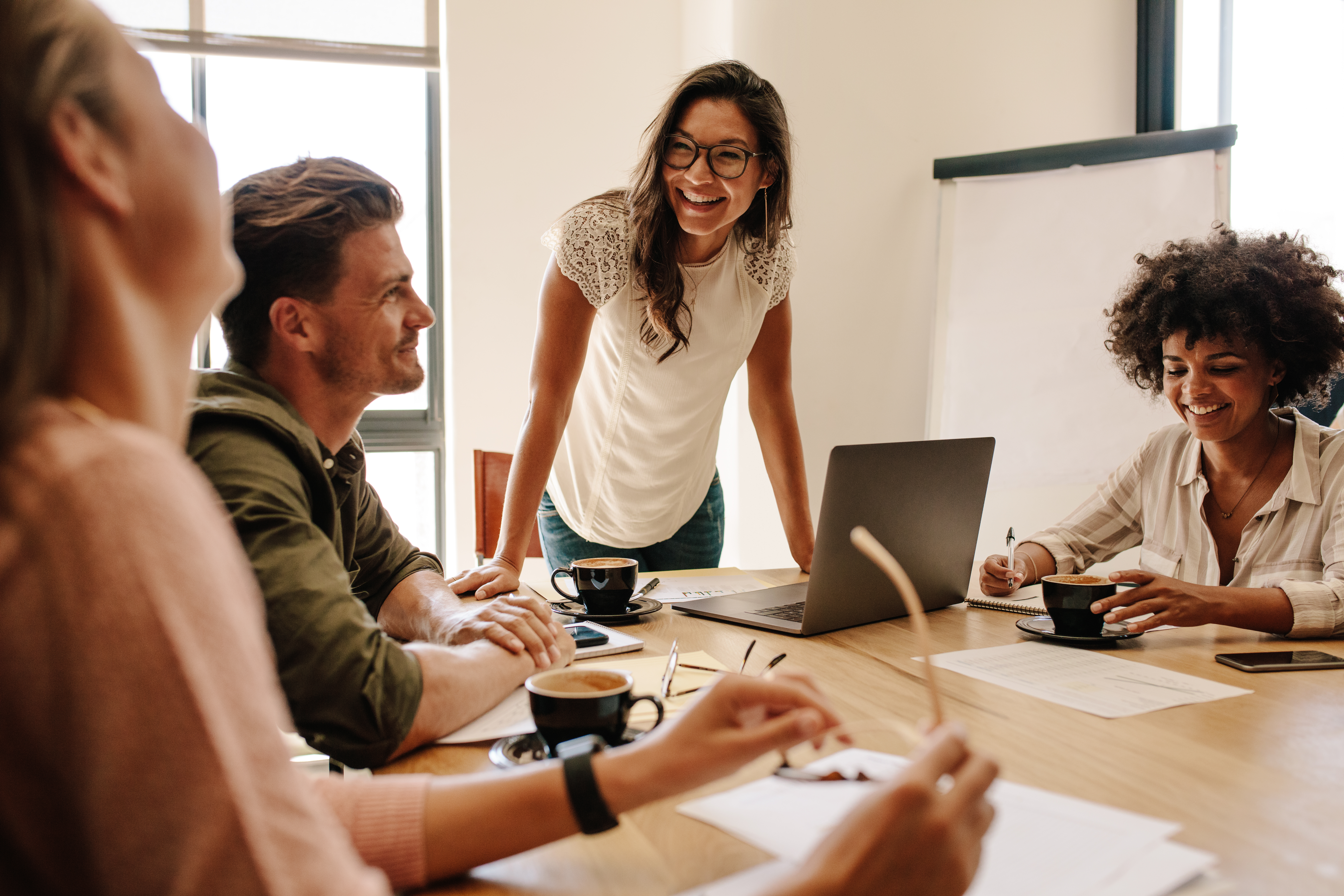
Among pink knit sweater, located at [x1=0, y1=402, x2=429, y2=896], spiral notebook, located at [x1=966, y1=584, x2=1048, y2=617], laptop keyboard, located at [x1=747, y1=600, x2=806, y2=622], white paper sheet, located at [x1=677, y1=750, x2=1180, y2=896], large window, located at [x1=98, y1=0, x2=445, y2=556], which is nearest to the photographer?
pink knit sweater, located at [x1=0, y1=402, x2=429, y2=896]

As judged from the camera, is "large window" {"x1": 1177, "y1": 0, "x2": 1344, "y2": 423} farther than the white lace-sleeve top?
Yes

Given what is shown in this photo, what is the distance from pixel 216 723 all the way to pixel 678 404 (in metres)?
1.63

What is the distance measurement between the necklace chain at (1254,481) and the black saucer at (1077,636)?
0.55 metres

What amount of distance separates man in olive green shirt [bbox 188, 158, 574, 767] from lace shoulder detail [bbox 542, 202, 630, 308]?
52 cm

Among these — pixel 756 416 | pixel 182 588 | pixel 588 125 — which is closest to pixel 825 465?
pixel 756 416

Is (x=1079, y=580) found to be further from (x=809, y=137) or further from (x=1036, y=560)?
(x=809, y=137)

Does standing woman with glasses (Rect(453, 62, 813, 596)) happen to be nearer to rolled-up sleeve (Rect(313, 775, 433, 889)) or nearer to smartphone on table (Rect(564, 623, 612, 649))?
smartphone on table (Rect(564, 623, 612, 649))

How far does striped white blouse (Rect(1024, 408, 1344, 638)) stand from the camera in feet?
4.59

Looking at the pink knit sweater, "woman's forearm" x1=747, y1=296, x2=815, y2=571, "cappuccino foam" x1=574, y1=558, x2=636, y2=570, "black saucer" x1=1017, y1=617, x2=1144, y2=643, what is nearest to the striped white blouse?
"black saucer" x1=1017, y1=617, x2=1144, y2=643

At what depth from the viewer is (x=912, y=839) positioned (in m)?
0.51

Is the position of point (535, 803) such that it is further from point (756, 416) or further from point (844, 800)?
point (756, 416)

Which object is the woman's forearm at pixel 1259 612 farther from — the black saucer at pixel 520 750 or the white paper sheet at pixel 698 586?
the black saucer at pixel 520 750

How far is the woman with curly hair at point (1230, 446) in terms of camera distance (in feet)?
5.16

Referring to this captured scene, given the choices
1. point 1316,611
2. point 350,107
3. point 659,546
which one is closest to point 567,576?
point 659,546
